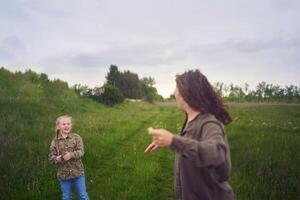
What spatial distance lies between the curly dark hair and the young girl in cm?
309

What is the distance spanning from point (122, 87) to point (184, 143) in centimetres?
5050

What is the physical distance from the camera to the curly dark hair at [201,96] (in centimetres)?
390

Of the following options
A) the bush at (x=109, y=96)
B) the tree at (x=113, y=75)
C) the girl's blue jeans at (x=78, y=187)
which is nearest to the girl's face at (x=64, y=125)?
the girl's blue jeans at (x=78, y=187)

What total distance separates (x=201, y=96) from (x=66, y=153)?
129 inches

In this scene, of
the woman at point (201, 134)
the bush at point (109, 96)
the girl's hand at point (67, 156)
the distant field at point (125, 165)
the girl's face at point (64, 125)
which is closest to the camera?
the woman at point (201, 134)

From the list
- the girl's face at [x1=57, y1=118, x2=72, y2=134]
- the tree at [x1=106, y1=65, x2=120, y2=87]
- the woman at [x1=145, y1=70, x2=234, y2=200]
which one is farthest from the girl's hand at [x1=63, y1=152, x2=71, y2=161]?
the tree at [x1=106, y1=65, x2=120, y2=87]

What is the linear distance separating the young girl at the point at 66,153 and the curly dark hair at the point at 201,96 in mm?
3093

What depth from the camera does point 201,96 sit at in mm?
3904

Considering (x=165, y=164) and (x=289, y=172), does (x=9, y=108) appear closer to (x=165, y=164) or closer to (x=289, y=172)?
(x=165, y=164)

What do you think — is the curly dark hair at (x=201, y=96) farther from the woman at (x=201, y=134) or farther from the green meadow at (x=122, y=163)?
the green meadow at (x=122, y=163)

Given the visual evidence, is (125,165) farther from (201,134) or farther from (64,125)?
(201,134)

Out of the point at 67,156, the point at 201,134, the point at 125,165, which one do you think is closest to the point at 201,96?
the point at 201,134

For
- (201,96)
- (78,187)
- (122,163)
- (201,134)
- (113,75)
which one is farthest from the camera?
(113,75)

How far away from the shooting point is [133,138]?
14.9m
